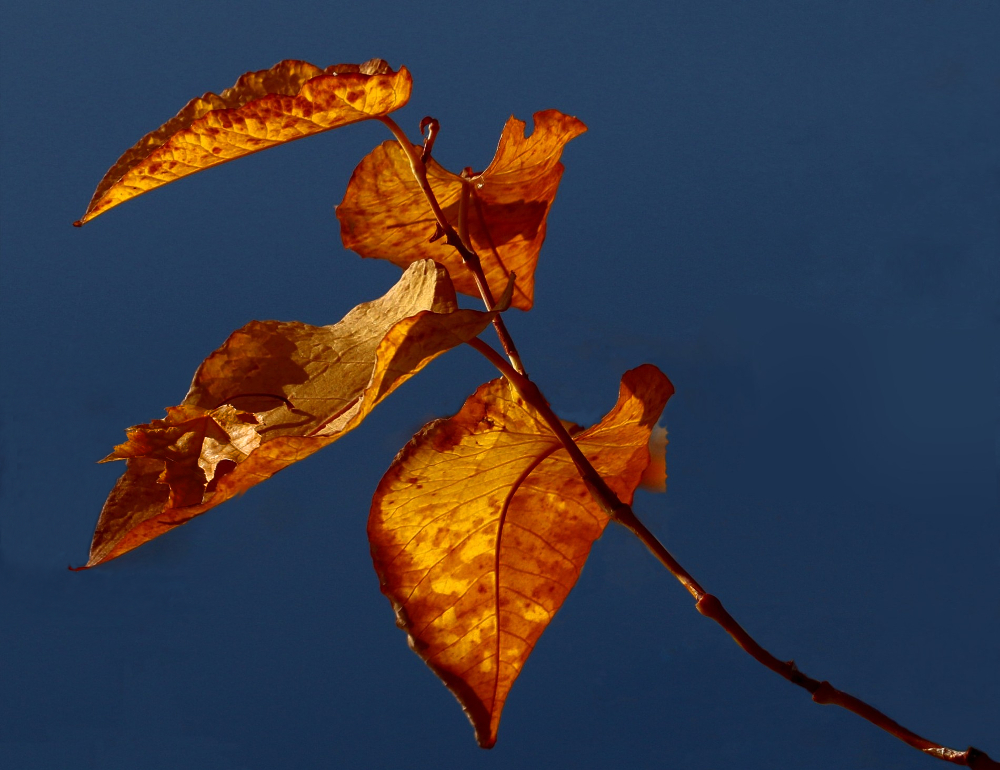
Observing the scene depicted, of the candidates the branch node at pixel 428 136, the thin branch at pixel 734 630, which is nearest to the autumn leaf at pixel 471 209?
the branch node at pixel 428 136

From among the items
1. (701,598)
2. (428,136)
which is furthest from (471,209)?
(701,598)

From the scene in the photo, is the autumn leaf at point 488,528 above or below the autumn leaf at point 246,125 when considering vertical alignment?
below

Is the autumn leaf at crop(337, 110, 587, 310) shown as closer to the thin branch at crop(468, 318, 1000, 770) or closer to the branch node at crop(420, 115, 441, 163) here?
the branch node at crop(420, 115, 441, 163)

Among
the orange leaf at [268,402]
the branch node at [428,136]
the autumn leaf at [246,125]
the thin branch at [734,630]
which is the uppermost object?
the autumn leaf at [246,125]

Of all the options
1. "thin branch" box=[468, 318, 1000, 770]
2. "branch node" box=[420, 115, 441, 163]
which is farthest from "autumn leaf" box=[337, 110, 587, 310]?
"thin branch" box=[468, 318, 1000, 770]

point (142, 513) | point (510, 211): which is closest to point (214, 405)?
point (142, 513)

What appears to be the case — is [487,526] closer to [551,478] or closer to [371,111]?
[551,478]

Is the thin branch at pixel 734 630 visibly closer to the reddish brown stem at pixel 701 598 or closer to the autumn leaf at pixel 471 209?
the reddish brown stem at pixel 701 598

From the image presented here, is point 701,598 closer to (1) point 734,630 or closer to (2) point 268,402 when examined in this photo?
(1) point 734,630
